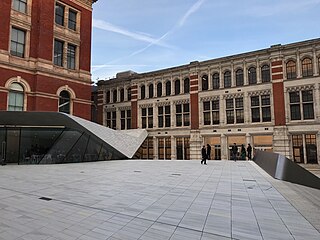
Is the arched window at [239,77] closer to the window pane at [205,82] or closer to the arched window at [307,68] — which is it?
the window pane at [205,82]

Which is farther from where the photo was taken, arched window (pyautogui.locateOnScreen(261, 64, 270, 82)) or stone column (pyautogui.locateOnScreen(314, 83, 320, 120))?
arched window (pyautogui.locateOnScreen(261, 64, 270, 82))

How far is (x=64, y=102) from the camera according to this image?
2588 cm

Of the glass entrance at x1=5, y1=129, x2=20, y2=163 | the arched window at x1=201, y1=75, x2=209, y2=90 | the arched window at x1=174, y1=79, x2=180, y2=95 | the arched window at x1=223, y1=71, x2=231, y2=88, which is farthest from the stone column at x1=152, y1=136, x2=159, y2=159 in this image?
the glass entrance at x1=5, y1=129, x2=20, y2=163

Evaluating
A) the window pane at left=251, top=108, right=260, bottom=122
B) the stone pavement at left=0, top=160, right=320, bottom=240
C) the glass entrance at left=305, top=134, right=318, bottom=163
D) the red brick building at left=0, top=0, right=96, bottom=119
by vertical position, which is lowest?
the stone pavement at left=0, top=160, right=320, bottom=240

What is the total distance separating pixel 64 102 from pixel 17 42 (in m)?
6.70

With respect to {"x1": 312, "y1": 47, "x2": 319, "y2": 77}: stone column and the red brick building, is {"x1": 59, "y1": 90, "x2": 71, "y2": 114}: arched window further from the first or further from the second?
Answer: {"x1": 312, "y1": 47, "x2": 319, "y2": 77}: stone column

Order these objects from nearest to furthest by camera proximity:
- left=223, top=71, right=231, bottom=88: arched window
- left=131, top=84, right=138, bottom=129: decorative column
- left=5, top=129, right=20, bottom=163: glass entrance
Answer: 1. left=5, top=129, right=20, bottom=163: glass entrance
2. left=223, top=71, right=231, bottom=88: arched window
3. left=131, top=84, right=138, bottom=129: decorative column

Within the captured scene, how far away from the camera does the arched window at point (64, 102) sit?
25.5 m

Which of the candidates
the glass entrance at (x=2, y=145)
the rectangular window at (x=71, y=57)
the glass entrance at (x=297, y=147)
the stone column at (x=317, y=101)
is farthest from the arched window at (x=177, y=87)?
the glass entrance at (x=2, y=145)

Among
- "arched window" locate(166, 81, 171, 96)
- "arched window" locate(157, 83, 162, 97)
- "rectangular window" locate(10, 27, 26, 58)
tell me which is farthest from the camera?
"arched window" locate(157, 83, 162, 97)

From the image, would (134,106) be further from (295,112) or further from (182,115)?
(295,112)

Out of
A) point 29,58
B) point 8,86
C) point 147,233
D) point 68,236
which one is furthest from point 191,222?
point 29,58

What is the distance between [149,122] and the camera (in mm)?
41406

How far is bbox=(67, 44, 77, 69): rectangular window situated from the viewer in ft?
87.6
